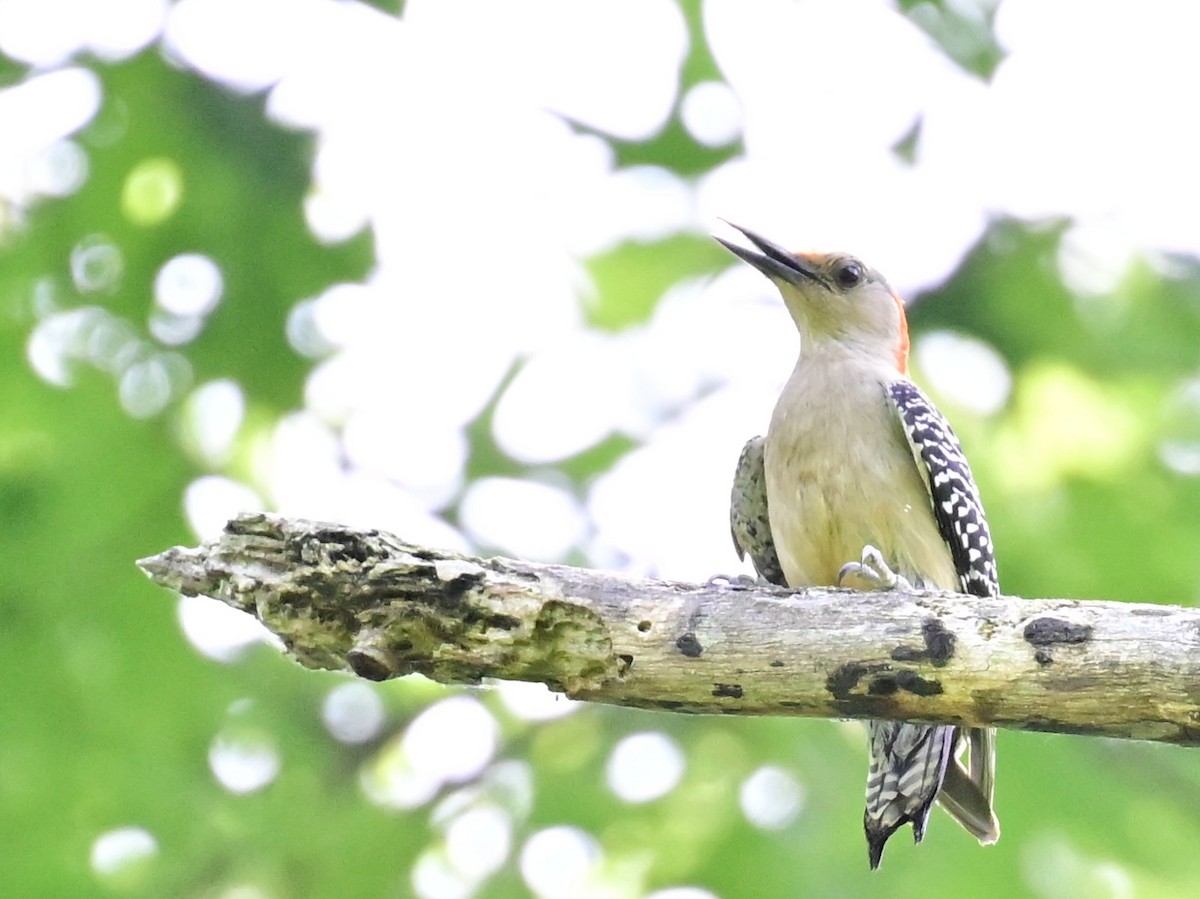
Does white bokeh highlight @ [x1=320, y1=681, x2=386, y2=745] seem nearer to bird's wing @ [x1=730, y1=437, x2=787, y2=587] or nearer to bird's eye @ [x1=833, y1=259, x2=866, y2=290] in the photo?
bird's wing @ [x1=730, y1=437, x2=787, y2=587]

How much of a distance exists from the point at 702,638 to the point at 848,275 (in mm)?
4080

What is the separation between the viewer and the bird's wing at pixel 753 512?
7.57 meters

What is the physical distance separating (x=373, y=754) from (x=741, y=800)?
223cm

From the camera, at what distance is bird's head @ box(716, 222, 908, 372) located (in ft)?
25.9

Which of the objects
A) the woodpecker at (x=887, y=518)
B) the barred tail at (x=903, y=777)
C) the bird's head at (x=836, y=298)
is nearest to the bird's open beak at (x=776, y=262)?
the bird's head at (x=836, y=298)

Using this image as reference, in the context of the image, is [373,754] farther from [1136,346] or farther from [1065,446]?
[1136,346]

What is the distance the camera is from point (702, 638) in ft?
15.0

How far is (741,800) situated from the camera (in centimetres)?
766

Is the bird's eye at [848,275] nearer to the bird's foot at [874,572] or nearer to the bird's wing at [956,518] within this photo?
the bird's wing at [956,518]

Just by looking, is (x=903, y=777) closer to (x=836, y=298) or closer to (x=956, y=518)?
(x=956, y=518)

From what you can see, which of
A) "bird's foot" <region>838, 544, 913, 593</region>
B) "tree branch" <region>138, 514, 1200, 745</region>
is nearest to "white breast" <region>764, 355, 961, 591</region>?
"bird's foot" <region>838, 544, 913, 593</region>

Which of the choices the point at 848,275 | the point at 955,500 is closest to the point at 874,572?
the point at 955,500

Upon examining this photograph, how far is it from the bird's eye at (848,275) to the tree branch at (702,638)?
375 cm

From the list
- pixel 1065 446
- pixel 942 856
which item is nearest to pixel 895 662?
pixel 942 856
